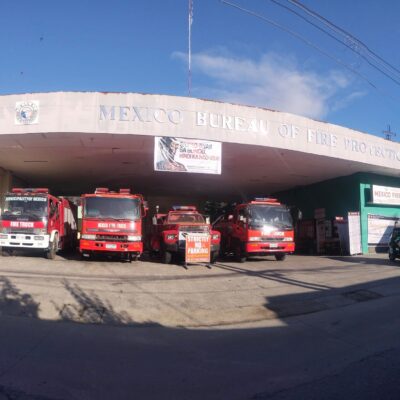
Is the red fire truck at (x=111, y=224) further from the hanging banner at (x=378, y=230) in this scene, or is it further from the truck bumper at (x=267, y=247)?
the hanging banner at (x=378, y=230)

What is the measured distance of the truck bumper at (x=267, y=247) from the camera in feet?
55.9

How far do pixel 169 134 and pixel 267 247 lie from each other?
5.93m

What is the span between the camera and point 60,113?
53.4ft

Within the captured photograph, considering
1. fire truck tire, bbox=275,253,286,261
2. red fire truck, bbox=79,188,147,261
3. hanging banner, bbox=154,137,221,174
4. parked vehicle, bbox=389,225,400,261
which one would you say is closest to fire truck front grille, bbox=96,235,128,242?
red fire truck, bbox=79,188,147,261

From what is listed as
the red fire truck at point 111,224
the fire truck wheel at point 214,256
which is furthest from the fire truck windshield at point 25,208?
the fire truck wheel at point 214,256

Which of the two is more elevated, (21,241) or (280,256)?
(21,241)

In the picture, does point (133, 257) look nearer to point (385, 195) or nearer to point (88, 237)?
point (88, 237)

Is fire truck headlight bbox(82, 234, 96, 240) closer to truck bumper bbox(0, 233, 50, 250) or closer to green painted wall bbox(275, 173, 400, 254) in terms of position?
truck bumper bbox(0, 233, 50, 250)

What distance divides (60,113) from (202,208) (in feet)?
85.4

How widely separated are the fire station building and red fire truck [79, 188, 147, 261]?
259 centimetres

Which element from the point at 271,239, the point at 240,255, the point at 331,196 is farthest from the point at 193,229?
the point at 331,196

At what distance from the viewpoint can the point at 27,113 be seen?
53.9 feet

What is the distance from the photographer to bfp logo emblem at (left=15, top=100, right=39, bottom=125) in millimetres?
16391

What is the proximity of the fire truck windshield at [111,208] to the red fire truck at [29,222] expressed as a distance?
1760 millimetres
